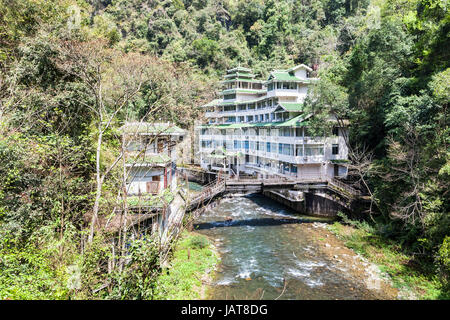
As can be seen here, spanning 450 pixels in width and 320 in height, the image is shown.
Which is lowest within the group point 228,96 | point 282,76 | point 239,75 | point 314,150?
point 314,150

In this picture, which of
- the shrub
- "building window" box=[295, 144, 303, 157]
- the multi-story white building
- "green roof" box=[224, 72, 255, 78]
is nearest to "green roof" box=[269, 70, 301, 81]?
the multi-story white building

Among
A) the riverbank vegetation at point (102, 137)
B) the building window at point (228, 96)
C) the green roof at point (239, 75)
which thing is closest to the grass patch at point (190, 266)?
the riverbank vegetation at point (102, 137)

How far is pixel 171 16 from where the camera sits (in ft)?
253

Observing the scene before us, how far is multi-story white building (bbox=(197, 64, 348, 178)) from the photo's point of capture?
31734mm

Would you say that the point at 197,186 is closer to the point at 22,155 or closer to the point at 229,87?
the point at 229,87

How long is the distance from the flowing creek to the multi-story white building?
24.3ft

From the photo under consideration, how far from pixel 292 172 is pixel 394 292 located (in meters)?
19.2

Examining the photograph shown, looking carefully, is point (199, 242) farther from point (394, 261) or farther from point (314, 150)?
point (314, 150)

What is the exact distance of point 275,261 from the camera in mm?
19266

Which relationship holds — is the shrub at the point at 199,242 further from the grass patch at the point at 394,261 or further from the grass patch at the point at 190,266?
the grass patch at the point at 394,261

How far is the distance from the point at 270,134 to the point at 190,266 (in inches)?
977

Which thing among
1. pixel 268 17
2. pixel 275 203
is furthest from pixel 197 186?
pixel 268 17

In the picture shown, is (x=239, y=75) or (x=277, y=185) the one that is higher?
(x=239, y=75)

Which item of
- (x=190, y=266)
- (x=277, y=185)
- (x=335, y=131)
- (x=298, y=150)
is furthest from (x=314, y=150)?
(x=190, y=266)
